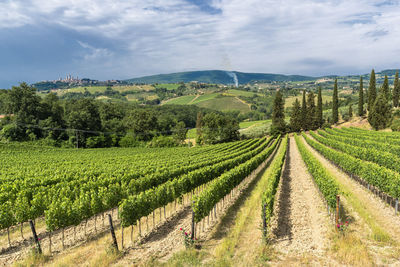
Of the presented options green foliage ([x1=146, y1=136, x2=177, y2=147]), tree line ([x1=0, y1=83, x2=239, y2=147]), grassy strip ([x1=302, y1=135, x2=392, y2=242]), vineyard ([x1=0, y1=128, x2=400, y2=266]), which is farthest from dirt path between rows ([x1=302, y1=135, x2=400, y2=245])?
green foliage ([x1=146, y1=136, x2=177, y2=147])

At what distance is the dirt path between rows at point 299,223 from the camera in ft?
37.9

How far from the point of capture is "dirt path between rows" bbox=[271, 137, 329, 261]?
11547mm

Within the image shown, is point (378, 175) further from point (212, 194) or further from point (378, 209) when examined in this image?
point (212, 194)

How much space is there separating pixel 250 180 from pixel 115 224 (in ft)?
54.2

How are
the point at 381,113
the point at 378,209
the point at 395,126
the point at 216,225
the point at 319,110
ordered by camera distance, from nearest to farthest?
1. the point at 216,225
2. the point at 378,209
3. the point at 395,126
4. the point at 381,113
5. the point at 319,110

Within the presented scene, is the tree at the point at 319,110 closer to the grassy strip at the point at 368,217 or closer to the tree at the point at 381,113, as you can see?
the tree at the point at 381,113

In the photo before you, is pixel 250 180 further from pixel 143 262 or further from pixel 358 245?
pixel 143 262

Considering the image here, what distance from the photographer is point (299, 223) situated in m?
14.5

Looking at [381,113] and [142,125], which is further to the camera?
[142,125]

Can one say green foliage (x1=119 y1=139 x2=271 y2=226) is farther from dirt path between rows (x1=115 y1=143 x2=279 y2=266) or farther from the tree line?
the tree line

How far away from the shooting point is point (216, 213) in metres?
17.2

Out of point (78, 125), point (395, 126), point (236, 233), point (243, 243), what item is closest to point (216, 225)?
point (236, 233)

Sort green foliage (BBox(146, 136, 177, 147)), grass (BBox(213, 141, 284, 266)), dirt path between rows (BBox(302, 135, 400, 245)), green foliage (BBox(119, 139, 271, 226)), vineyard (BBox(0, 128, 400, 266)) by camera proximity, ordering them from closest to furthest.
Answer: grass (BBox(213, 141, 284, 266)) → vineyard (BBox(0, 128, 400, 266)) → green foliage (BBox(119, 139, 271, 226)) → dirt path between rows (BBox(302, 135, 400, 245)) → green foliage (BBox(146, 136, 177, 147))

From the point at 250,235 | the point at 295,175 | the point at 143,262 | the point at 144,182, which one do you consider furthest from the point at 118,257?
the point at 295,175
